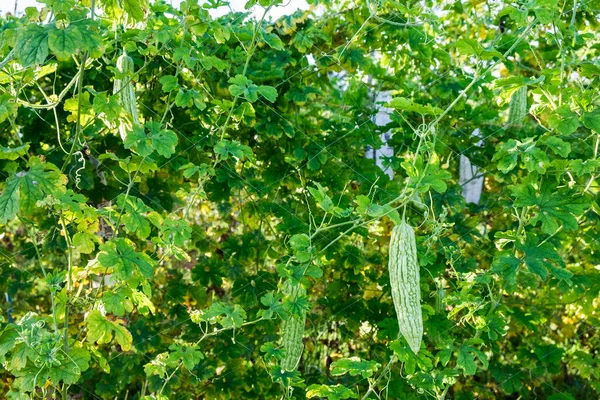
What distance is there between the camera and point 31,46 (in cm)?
162

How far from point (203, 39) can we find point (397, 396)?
1.27m

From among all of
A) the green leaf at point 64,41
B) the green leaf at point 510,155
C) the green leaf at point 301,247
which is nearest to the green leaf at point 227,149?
the green leaf at point 301,247

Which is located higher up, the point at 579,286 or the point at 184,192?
the point at 184,192

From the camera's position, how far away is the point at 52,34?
1.64 meters

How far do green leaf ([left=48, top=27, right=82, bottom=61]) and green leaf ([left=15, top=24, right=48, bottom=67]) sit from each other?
0.01 metres

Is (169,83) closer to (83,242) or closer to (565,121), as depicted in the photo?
(83,242)

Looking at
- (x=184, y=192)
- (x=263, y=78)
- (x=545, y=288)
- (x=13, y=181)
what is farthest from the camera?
(x=545, y=288)

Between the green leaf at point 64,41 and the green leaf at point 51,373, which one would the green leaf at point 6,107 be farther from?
the green leaf at point 51,373

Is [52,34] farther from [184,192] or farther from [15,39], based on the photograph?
[184,192]

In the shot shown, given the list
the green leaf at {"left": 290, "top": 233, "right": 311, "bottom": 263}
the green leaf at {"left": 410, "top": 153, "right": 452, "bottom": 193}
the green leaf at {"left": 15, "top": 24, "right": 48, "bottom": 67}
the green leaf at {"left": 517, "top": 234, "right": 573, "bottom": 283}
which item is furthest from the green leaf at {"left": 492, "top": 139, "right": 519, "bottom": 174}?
the green leaf at {"left": 15, "top": 24, "right": 48, "bottom": 67}

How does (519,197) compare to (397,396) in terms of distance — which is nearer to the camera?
(519,197)

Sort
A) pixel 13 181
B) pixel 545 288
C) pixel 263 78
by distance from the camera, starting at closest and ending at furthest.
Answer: pixel 13 181 → pixel 263 78 → pixel 545 288

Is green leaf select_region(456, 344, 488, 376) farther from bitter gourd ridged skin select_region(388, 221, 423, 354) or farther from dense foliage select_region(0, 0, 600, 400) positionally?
bitter gourd ridged skin select_region(388, 221, 423, 354)

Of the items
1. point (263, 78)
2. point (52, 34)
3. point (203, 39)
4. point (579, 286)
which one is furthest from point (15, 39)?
point (579, 286)
